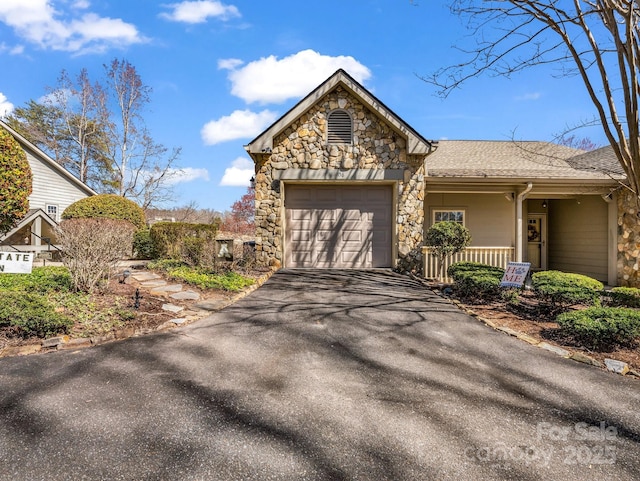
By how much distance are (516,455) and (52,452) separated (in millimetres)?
3009

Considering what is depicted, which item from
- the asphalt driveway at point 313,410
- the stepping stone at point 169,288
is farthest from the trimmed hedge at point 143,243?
the asphalt driveway at point 313,410

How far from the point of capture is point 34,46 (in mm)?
18266

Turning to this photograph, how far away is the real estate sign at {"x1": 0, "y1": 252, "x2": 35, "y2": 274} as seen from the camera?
5.85 m

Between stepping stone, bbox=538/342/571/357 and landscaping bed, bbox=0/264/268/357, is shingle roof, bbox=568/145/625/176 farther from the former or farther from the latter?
landscaping bed, bbox=0/264/268/357

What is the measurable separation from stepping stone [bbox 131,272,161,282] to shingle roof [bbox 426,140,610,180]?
8220mm

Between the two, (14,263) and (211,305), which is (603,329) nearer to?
(211,305)

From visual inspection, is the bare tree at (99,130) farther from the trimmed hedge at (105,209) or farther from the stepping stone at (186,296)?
the stepping stone at (186,296)

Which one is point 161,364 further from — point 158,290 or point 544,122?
point 544,122

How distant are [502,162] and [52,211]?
2180 centimetres

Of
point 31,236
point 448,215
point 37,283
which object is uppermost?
point 448,215

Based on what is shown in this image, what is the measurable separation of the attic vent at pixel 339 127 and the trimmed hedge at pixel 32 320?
8073 mm

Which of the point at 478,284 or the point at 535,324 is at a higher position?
the point at 478,284

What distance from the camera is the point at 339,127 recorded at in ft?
34.2

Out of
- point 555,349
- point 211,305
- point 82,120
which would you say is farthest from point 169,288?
point 82,120
